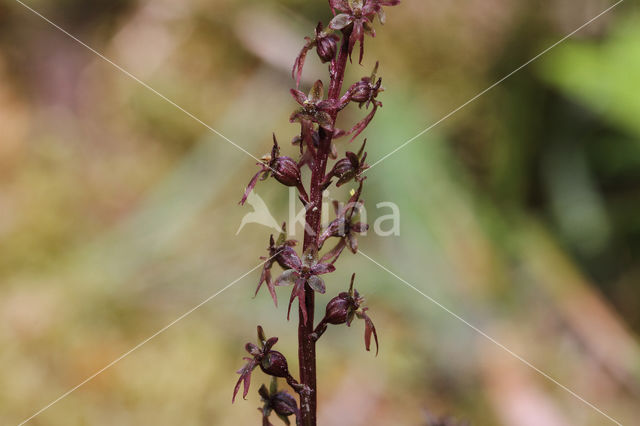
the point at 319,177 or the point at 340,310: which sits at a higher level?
the point at 319,177

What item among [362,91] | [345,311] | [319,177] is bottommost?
[345,311]

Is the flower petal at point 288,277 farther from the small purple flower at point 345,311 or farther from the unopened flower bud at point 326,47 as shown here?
the unopened flower bud at point 326,47

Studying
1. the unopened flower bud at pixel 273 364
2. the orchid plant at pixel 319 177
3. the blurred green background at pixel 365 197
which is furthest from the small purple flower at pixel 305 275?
the blurred green background at pixel 365 197

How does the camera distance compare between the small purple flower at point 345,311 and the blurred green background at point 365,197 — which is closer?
the small purple flower at point 345,311

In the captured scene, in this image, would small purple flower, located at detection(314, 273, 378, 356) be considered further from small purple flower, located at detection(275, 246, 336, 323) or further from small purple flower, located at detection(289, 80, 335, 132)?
small purple flower, located at detection(289, 80, 335, 132)

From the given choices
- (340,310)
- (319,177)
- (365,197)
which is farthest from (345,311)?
(365,197)

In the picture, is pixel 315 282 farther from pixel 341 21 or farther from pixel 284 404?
pixel 341 21

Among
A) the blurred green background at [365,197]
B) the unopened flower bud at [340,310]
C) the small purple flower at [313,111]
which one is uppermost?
the blurred green background at [365,197]

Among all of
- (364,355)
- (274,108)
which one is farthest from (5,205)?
(364,355)

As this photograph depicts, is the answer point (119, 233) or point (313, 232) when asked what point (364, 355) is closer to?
point (119, 233)
